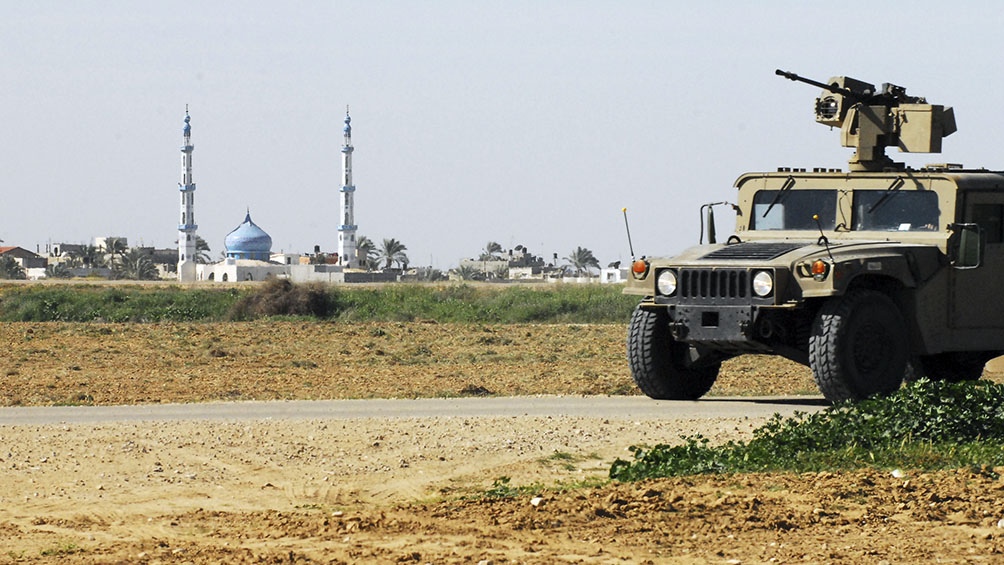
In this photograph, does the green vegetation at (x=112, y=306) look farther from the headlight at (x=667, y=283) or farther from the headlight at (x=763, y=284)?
the headlight at (x=763, y=284)

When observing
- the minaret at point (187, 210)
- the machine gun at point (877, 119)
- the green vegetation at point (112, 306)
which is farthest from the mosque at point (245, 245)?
the machine gun at point (877, 119)

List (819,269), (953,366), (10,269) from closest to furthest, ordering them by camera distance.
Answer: (819,269), (953,366), (10,269)

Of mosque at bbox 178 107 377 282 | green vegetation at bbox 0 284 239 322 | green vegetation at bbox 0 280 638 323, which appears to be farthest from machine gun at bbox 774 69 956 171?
mosque at bbox 178 107 377 282

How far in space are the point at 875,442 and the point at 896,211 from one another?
4.85 metres

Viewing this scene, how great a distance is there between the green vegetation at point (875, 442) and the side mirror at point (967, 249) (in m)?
2.49

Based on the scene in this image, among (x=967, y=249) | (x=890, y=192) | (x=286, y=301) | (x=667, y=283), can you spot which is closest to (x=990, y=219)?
(x=967, y=249)

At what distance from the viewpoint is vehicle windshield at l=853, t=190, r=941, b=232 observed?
1623 cm

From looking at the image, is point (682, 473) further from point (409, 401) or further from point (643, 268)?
point (409, 401)

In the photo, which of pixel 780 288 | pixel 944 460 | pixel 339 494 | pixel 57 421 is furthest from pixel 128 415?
pixel 944 460

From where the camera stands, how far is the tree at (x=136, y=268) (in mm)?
144500

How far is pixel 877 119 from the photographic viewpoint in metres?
17.6

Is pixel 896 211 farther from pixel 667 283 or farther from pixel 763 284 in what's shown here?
pixel 667 283

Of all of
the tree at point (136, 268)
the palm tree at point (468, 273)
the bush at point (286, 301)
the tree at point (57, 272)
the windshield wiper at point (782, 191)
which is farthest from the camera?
the tree at point (136, 268)

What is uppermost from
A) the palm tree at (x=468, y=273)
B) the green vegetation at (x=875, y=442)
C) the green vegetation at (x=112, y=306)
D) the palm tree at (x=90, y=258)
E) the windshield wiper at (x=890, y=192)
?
the palm tree at (x=90, y=258)
